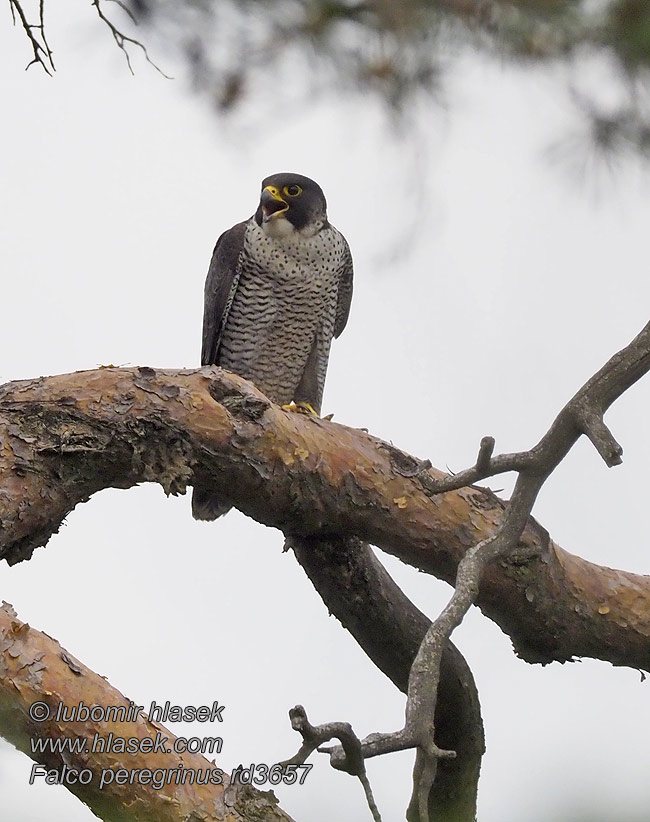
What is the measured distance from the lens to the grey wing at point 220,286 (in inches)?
206

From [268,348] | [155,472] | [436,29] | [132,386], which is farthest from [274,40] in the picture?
[268,348]

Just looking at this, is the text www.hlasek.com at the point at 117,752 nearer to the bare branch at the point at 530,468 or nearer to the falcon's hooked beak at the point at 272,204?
the bare branch at the point at 530,468

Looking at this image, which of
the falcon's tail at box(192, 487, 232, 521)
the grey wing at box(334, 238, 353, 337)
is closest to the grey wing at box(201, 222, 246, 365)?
the grey wing at box(334, 238, 353, 337)

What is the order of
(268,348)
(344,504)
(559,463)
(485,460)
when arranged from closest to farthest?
(485,460), (559,463), (344,504), (268,348)

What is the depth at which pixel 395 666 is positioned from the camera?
13.0 ft

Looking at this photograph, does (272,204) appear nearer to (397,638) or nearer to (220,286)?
(220,286)

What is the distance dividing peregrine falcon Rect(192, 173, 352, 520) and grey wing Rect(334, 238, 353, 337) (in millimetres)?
46

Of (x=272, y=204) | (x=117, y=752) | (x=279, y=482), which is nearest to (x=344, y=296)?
(x=272, y=204)

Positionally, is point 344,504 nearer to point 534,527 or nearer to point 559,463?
point 534,527

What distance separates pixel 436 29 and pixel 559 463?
1071 mm

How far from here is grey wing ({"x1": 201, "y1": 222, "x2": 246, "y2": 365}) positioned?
5223mm

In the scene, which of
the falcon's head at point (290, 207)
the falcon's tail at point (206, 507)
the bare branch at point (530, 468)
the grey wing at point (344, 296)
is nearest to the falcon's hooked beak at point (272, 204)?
the falcon's head at point (290, 207)

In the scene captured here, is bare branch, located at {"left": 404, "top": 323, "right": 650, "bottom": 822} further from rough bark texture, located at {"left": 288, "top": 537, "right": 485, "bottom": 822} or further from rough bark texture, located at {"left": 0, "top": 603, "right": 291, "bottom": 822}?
rough bark texture, located at {"left": 288, "top": 537, "right": 485, "bottom": 822}

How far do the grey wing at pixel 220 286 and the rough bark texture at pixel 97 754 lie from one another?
2818mm
